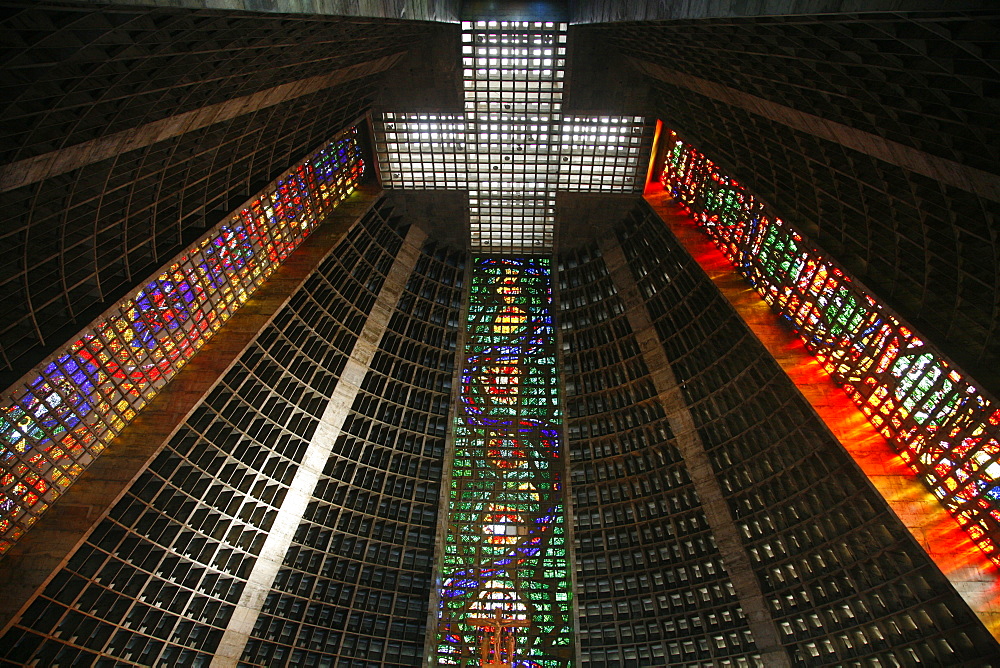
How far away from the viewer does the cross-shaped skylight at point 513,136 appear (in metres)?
42.1

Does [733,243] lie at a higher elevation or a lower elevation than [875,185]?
higher

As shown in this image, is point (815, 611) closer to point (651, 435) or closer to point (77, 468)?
point (651, 435)

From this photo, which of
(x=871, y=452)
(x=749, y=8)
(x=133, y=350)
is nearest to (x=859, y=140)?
(x=749, y=8)

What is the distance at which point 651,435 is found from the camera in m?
43.2

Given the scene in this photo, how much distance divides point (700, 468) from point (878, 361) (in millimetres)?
13503

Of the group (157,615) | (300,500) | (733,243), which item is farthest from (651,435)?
(157,615)

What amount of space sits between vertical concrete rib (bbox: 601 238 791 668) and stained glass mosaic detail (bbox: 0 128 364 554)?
20918mm

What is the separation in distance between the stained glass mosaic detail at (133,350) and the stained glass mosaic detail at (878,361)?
23.2 meters

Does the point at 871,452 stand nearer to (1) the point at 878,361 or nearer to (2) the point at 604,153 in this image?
(1) the point at 878,361

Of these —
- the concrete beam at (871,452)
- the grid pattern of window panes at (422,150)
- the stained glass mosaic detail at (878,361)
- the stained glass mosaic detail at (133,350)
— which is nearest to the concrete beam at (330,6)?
the grid pattern of window panes at (422,150)

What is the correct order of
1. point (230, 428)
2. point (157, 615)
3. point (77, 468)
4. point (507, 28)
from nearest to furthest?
point (77, 468)
point (157, 615)
point (230, 428)
point (507, 28)

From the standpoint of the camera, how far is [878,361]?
29109mm

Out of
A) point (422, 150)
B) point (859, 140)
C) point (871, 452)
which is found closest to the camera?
point (859, 140)

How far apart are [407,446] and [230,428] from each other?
39.2ft
